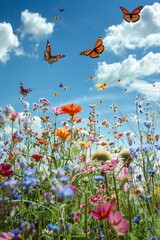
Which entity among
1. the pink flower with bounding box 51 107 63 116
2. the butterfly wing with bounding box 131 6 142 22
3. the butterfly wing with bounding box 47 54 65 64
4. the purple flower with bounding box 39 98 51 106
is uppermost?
the butterfly wing with bounding box 131 6 142 22

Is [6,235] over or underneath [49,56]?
underneath

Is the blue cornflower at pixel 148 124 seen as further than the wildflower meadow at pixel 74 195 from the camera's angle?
Yes

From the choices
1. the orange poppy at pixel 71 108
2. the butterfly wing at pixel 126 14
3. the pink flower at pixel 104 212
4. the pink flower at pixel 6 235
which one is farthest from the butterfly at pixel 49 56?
the pink flower at pixel 104 212

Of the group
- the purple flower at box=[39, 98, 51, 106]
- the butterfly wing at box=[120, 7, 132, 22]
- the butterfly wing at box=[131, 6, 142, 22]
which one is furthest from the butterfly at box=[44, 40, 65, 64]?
the purple flower at box=[39, 98, 51, 106]

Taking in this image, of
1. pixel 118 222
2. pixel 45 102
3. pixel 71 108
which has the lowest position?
pixel 118 222

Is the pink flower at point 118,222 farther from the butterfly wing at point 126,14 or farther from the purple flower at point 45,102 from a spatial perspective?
the butterfly wing at point 126,14

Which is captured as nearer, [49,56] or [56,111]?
[56,111]

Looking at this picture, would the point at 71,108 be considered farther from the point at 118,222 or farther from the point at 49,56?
the point at 49,56

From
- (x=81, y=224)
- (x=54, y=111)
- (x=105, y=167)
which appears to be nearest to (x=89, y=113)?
(x=54, y=111)

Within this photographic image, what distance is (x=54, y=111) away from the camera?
362 centimetres

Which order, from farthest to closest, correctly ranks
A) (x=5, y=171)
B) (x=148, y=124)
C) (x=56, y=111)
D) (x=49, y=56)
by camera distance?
(x=49, y=56)
(x=148, y=124)
(x=56, y=111)
(x=5, y=171)

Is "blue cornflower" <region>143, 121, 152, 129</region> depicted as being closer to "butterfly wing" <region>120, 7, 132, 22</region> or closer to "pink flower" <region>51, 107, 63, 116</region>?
"pink flower" <region>51, 107, 63, 116</region>

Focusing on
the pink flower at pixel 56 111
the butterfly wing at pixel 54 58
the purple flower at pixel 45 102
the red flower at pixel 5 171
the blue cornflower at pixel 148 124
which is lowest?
the red flower at pixel 5 171

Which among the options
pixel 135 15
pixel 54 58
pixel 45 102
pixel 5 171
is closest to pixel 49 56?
pixel 54 58
